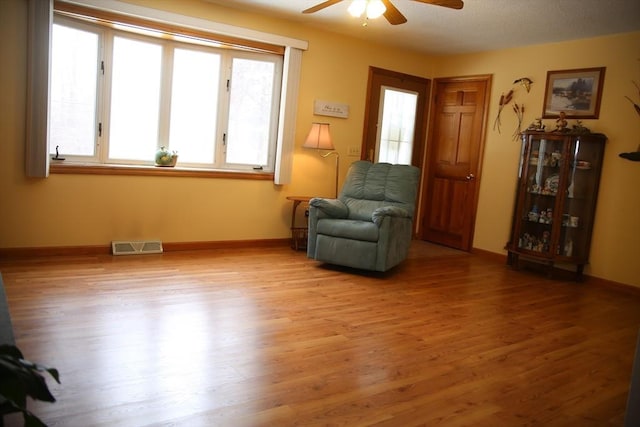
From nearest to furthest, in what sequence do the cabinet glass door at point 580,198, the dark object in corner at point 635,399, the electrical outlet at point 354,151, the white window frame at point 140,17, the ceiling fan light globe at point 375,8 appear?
1. the dark object in corner at point 635,399
2. the ceiling fan light globe at point 375,8
3. the white window frame at point 140,17
4. the cabinet glass door at point 580,198
5. the electrical outlet at point 354,151

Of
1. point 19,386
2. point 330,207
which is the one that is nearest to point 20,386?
point 19,386

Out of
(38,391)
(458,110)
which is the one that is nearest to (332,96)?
(458,110)

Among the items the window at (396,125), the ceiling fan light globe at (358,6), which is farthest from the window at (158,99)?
the ceiling fan light globe at (358,6)

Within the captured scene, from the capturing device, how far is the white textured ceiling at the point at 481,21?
392cm

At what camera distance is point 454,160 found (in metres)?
5.99

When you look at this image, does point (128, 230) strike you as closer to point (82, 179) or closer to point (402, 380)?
point (82, 179)

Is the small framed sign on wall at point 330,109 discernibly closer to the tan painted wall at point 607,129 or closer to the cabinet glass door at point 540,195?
the tan painted wall at point 607,129

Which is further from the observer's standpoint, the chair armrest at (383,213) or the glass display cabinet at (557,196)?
the glass display cabinet at (557,196)

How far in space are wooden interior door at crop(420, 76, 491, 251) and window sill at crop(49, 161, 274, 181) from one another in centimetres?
226

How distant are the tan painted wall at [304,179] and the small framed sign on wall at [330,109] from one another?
0.18 ft

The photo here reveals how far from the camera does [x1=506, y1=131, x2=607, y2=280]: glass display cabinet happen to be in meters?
4.65

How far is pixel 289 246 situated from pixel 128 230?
168cm

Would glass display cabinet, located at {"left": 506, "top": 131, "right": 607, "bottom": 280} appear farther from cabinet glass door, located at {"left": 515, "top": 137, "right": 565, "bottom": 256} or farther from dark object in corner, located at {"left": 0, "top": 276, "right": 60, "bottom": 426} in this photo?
dark object in corner, located at {"left": 0, "top": 276, "right": 60, "bottom": 426}

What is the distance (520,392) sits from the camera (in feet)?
7.80
